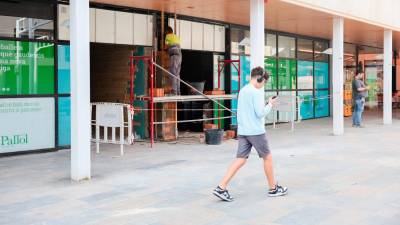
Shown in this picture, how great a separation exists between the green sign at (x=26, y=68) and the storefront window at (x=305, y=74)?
11.7 meters

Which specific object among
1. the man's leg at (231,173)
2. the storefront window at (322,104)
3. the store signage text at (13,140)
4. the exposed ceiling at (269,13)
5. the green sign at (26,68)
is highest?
the exposed ceiling at (269,13)

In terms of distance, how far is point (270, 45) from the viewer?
61.2ft

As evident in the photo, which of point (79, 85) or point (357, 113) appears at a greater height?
point (79, 85)

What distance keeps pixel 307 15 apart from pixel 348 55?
11128 millimetres

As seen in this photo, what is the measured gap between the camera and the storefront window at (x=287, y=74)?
19375 mm

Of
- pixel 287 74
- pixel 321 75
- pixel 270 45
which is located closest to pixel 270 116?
pixel 287 74

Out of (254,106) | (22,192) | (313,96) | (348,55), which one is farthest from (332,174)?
(348,55)

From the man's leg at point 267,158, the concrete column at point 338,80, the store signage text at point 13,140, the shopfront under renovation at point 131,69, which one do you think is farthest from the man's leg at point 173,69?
the man's leg at point 267,158

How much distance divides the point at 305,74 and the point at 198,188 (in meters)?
14.4

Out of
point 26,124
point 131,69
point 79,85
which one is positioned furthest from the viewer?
point 131,69

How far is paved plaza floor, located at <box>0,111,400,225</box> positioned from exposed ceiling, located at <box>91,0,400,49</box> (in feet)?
11.1

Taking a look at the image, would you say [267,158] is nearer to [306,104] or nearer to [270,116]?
[270,116]

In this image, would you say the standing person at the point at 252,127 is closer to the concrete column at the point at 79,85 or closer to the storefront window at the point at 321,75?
the concrete column at the point at 79,85

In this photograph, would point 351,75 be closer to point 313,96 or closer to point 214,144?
point 313,96
